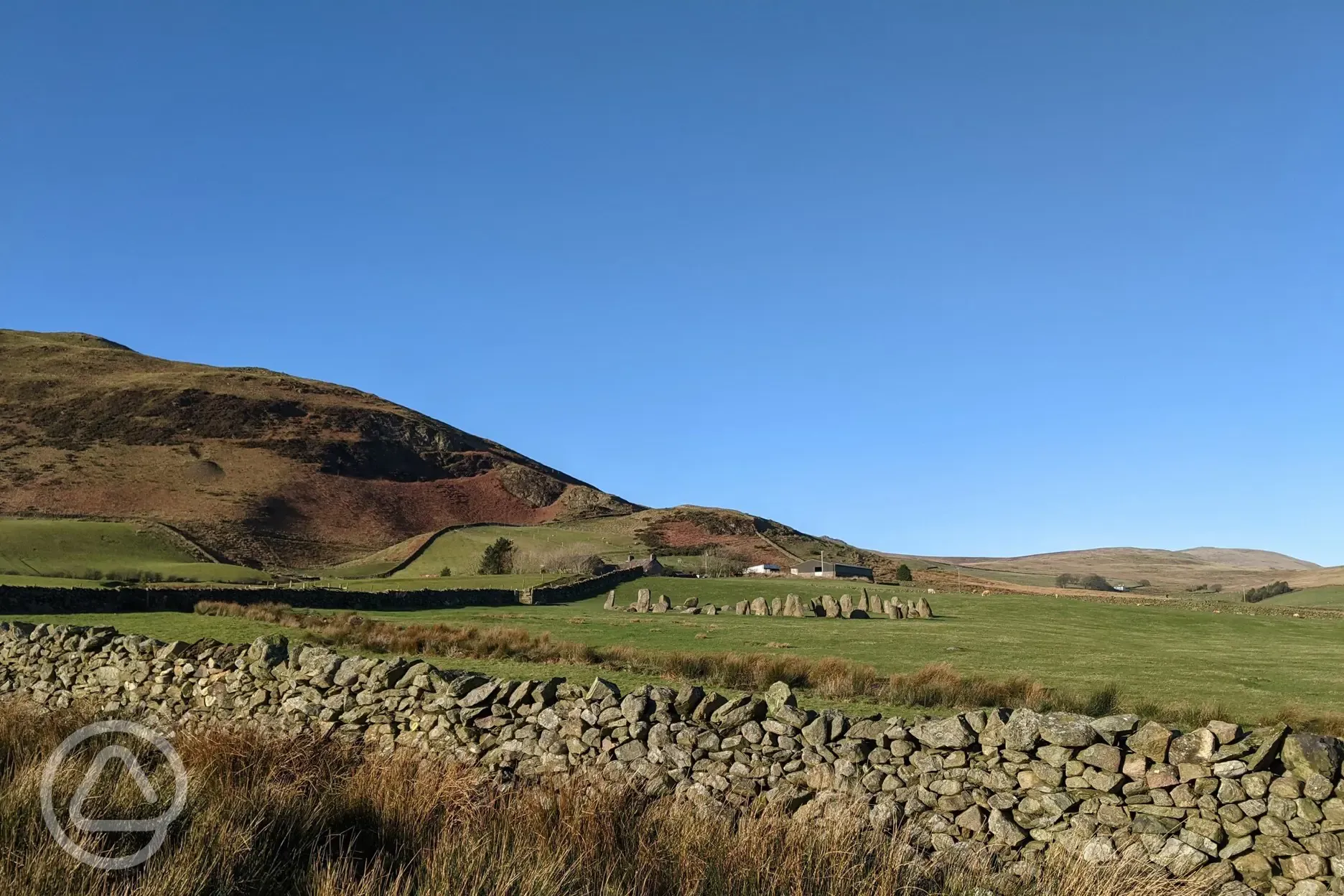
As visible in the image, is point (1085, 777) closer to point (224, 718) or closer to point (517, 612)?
point (224, 718)

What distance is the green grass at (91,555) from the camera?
51.9m

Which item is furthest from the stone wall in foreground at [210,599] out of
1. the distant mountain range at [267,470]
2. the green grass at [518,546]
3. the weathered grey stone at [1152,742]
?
the distant mountain range at [267,470]

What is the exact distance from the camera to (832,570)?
75.5m

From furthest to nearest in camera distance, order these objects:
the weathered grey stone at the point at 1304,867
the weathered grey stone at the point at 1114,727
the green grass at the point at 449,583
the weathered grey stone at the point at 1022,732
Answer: the green grass at the point at 449,583
the weathered grey stone at the point at 1022,732
the weathered grey stone at the point at 1114,727
the weathered grey stone at the point at 1304,867

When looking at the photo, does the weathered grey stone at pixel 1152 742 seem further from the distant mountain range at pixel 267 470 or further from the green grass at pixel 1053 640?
the distant mountain range at pixel 267 470

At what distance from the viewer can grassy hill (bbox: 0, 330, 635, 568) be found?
96875 mm

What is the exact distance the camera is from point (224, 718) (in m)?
12.3

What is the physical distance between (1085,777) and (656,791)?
398 cm

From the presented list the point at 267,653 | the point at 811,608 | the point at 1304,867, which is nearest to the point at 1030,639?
the point at 811,608

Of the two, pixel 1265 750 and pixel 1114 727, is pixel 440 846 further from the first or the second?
pixel 1265 750

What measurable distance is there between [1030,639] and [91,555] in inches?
2285

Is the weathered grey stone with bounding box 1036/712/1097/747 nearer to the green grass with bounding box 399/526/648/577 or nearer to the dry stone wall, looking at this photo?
the dry stone wall

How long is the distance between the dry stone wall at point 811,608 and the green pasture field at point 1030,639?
1209 millimetres

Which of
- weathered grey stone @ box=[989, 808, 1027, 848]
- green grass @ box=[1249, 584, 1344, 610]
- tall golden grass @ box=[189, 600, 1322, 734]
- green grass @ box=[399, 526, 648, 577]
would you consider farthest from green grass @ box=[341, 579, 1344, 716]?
green grass @ box=[399, 526, 648, 577]
